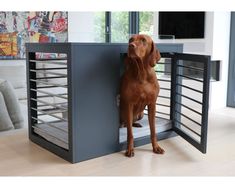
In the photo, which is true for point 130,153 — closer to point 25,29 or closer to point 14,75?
point 14,75

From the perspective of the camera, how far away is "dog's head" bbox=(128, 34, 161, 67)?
2.84 feet

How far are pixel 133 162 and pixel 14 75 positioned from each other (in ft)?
11.1

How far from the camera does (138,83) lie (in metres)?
0.94

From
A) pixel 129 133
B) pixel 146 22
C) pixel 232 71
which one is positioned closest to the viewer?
pixel 129 133

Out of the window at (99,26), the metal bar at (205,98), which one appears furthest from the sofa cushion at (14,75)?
the metal bar at (205,98)

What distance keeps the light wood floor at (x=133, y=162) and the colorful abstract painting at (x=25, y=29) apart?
11.3 feet

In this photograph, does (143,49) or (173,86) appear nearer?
(143,49)

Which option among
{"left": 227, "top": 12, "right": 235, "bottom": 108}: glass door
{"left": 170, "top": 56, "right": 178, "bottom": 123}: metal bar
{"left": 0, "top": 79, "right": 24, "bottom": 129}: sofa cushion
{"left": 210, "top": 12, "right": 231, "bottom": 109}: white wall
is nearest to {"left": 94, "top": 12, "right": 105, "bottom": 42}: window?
{"left": 210, "top": 12, "right": 231, "bottom": 109}: white wall

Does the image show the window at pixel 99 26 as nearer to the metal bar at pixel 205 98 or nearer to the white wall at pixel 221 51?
the white wall at pixel 221 51

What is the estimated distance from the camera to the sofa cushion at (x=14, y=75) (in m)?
3.93

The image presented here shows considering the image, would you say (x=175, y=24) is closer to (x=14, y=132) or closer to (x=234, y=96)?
(x=234, y=96)

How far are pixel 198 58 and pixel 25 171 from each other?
606 mm

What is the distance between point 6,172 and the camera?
0.85 m

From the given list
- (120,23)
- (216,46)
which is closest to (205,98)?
(216,46)
